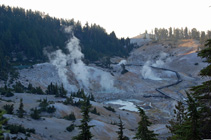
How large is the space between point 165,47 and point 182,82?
185 feet

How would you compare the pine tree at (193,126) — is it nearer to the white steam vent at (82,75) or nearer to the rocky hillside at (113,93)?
the rocky hillside at (113,93)

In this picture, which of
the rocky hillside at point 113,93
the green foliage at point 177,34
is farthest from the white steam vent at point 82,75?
the green foliage at point 177,34

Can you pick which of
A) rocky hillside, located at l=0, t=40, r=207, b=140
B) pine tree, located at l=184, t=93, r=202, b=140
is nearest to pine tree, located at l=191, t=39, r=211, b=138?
pine tree, located at l=184, t=93, r=202, b=140

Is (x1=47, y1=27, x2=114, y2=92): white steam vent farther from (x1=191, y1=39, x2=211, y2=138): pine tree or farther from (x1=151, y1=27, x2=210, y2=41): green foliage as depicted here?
(x1=151, y1=27, x2=210, y2=41): green foliage

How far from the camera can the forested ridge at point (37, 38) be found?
75750 mm

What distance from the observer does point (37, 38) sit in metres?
88.3

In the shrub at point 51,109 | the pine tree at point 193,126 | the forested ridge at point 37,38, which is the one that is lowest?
the shrub at point 51,109

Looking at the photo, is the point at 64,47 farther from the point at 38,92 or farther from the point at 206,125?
the point at 206,125

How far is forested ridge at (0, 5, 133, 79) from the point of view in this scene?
75.8 meters

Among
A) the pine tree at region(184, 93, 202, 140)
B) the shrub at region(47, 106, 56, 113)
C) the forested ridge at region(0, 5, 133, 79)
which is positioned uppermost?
the forested ridge at region(0, 5, 133, 79)

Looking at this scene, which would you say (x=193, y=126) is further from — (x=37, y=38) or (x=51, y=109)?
(x=37, y=38)

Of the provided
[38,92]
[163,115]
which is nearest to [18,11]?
[38,92]

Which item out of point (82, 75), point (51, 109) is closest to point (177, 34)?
point (82, 75)

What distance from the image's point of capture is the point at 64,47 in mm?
94250
